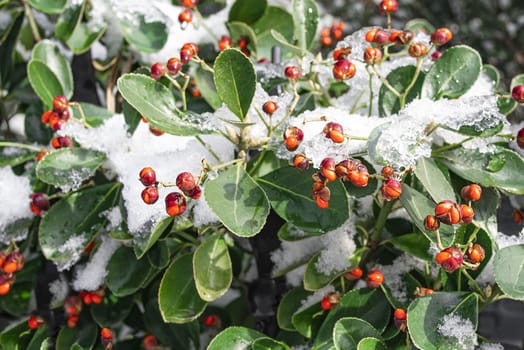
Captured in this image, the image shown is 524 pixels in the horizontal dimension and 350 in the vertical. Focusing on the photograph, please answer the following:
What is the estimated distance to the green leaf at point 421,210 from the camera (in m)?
0.87

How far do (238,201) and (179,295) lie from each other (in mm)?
226

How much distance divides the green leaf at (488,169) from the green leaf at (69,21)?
73 cm

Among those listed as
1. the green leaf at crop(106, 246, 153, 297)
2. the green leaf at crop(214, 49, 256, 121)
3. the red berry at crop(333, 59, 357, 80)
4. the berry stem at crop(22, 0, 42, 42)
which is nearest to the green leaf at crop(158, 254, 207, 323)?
the green leaf at crop(106, 246, 153, 297)

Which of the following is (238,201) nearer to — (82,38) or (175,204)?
(175,204)

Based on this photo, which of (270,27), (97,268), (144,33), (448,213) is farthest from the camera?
(270,27)

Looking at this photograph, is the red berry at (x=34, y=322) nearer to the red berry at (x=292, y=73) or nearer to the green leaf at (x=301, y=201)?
the green leaf at (x=301, y=201)

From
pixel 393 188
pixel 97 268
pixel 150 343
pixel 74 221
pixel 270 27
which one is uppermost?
pixel 393 188

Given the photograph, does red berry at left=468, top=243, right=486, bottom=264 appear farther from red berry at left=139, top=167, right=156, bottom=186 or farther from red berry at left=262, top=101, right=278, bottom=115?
red berry at left=139, top=167, right=156, bottom=186

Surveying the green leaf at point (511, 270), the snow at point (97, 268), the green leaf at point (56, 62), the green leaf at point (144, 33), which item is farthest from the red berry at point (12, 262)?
the green leaf at point (511, 270)

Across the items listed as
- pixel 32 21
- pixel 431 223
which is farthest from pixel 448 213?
pixel 32 21

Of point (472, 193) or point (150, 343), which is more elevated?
point (472, 193)

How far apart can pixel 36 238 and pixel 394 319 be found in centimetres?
66

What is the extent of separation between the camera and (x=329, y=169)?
0.85 meters

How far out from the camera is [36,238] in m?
1.22
